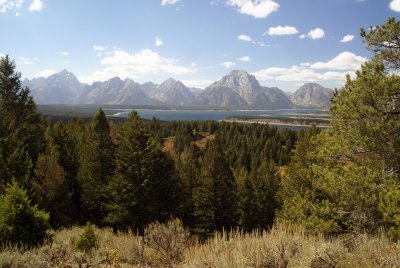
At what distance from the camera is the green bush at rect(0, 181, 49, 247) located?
1034cm

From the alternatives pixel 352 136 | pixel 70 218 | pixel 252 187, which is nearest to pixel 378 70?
pixel 352 136

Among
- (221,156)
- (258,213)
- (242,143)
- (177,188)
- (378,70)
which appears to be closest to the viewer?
(378,70)

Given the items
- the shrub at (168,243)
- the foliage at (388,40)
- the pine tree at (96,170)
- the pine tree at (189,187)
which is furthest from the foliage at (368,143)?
the pine tree at (189,187)

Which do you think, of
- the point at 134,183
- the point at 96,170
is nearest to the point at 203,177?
the point at 134,183

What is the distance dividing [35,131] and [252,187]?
26635 mm

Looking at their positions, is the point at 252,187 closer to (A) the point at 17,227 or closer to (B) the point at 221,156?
(B) the point at 221,156

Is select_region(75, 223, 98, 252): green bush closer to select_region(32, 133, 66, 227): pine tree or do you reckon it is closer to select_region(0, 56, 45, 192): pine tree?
select_region(32, 133, 66, 227): pine tree

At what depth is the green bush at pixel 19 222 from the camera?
1034 centimetres

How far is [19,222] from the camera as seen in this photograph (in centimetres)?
1066

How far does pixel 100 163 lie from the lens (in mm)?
28594

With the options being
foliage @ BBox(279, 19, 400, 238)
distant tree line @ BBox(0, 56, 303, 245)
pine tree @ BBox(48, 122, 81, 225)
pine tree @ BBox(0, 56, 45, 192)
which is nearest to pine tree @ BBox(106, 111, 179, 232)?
distant tree line @ BBox(0, 56, 303, 245)

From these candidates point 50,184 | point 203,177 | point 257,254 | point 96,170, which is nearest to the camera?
point 257,254

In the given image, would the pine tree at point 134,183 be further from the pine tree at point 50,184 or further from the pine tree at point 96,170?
the pine tree at point 50,184

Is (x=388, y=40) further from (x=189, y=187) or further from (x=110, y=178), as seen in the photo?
(x=189, y=187)
